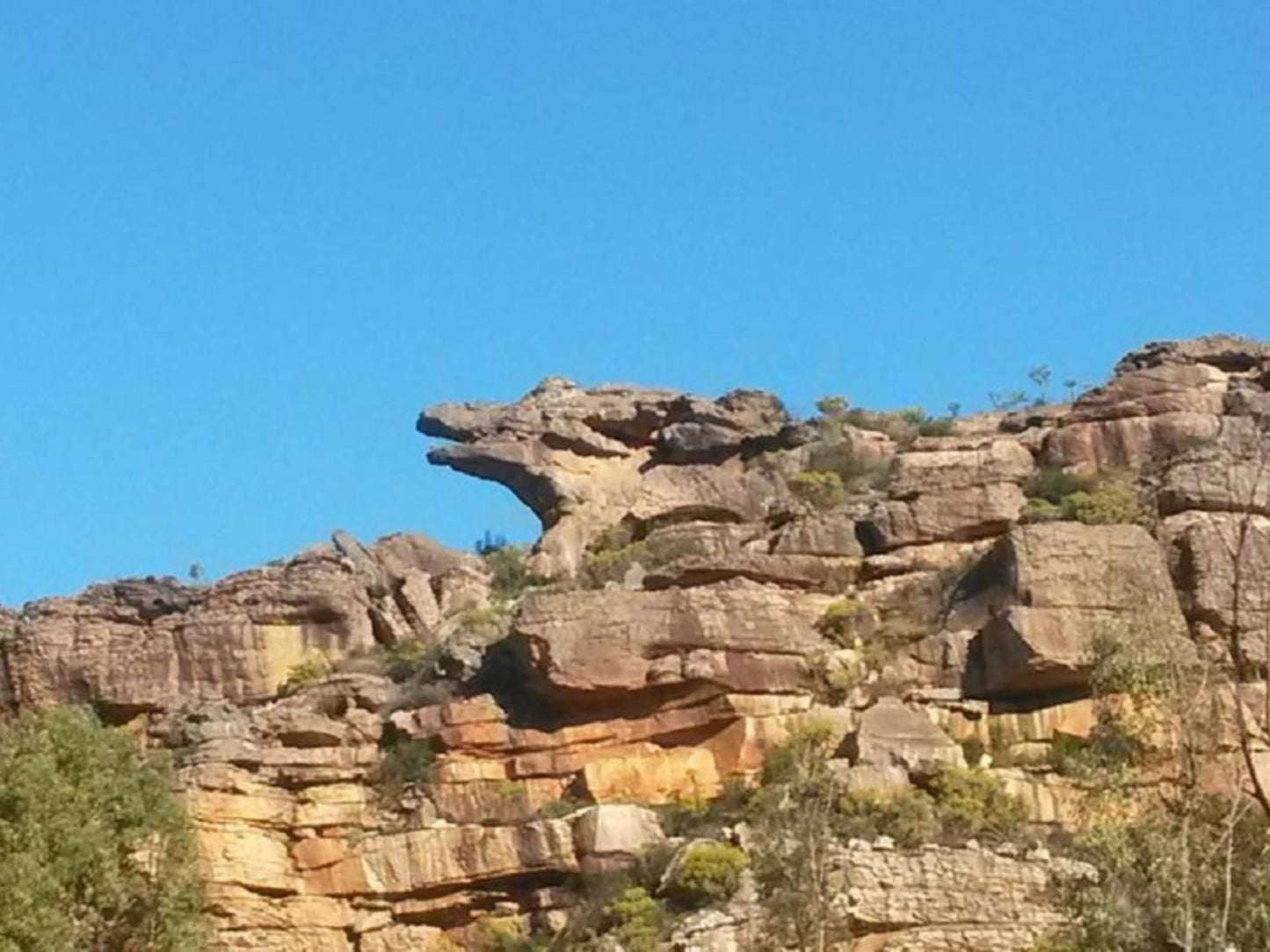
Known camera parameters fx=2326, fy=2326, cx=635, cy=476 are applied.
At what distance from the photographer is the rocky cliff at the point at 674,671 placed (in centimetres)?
4203

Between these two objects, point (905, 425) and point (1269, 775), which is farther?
point (905, 425)

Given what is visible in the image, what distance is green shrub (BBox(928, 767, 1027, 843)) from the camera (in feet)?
129

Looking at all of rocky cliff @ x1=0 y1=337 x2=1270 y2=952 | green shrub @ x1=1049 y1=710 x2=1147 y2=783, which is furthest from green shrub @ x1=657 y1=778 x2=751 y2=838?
green shrub @ x1=1049 y1=710 x2=1147 y2=783

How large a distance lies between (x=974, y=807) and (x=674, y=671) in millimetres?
6554

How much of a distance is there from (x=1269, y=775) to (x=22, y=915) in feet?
68.7

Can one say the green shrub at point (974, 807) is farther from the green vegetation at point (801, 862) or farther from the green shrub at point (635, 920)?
the green shrub at point (635, 920)

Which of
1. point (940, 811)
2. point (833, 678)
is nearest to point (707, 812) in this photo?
point (833, 678)

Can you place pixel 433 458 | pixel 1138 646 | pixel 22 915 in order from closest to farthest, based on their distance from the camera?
pixel 1138 646 → pixel 22 915 → pixel 433 458

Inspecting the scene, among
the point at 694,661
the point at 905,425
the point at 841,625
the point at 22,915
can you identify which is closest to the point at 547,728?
the point at 694,661

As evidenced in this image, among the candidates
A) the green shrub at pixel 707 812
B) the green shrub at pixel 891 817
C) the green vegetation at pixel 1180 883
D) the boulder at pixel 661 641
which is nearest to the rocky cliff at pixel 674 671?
the boulder at pixel 661 641

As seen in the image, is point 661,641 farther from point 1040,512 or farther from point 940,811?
point 1040,512

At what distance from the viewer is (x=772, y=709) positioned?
144 feet

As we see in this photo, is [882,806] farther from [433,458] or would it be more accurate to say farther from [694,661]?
[433,458]

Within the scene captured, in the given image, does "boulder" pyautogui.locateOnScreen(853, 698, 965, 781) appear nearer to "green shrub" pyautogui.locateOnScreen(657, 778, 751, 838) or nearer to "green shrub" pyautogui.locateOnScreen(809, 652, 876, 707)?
"green shrub" pyautogui.locateOnScreen(809, 652, 876, 707)
